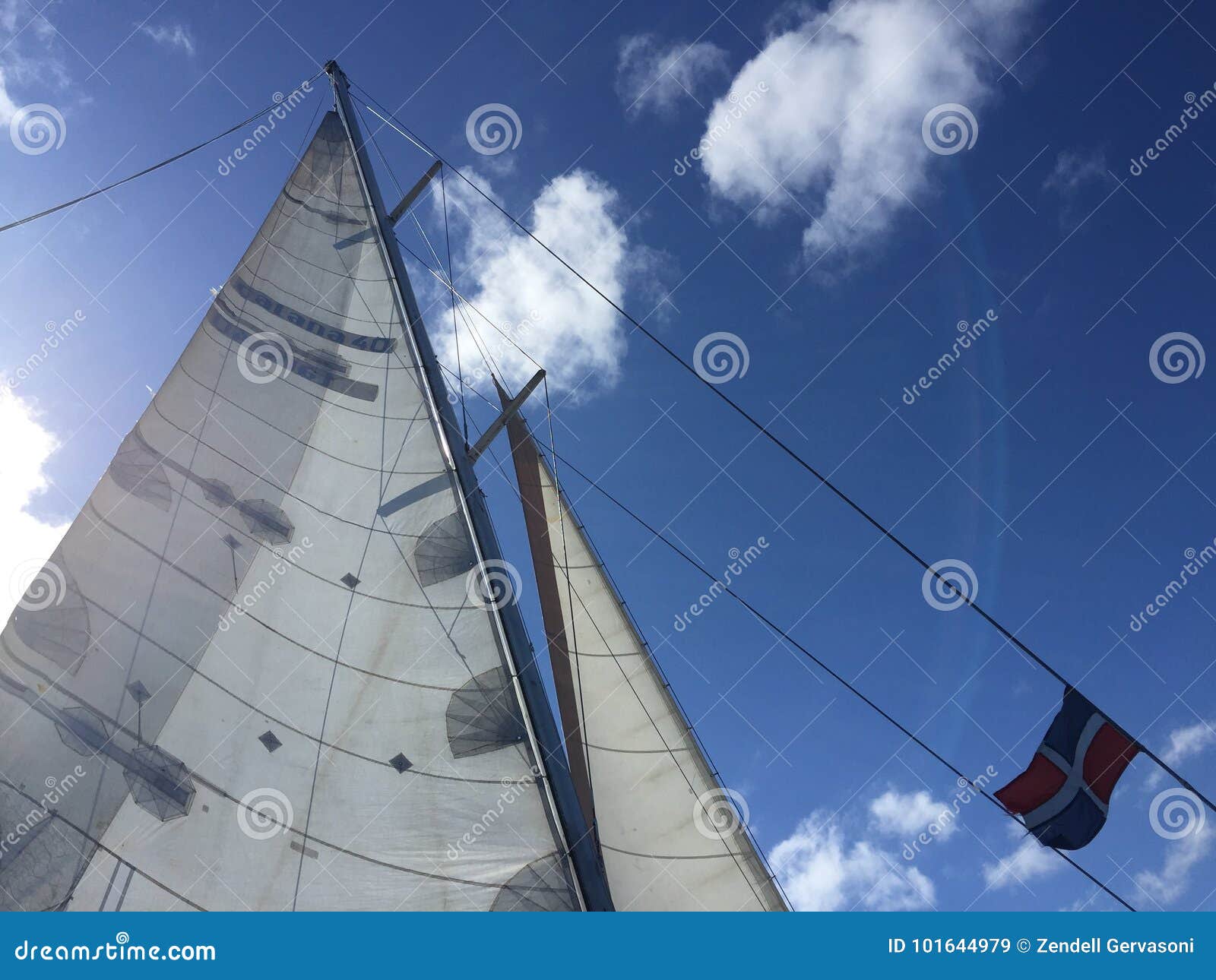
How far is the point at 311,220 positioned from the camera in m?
9.64

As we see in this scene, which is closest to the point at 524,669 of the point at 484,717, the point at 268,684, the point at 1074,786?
the point at 484,717

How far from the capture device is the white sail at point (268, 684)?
4.75 m

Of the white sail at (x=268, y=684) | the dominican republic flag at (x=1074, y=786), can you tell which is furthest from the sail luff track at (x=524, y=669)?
the dominican republic flag at (x=1074, y=786)

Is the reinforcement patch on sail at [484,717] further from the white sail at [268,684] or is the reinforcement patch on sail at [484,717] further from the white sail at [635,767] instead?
the white sail at [635,767]

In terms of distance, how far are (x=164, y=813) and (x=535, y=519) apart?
461 centimetres

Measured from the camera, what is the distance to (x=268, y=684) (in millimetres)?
5508

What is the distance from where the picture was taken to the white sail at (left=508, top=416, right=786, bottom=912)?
7582mm

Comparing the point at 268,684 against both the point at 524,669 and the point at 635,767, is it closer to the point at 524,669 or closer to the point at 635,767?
the point at 524,669

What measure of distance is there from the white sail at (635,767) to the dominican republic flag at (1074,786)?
8.54ft

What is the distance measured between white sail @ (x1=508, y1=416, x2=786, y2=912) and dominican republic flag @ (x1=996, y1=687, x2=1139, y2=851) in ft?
8.54

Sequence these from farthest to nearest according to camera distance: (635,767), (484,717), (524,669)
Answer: (635,767)
(524,669)
(484,717)

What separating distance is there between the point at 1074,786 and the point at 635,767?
421cm

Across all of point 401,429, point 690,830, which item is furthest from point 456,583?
point 690,830

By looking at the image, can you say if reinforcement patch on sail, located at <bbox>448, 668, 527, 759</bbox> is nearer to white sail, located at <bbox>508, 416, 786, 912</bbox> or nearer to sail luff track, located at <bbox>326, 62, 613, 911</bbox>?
sail luff track, located at <bbox>326, 62, 613, 911</bbox>
